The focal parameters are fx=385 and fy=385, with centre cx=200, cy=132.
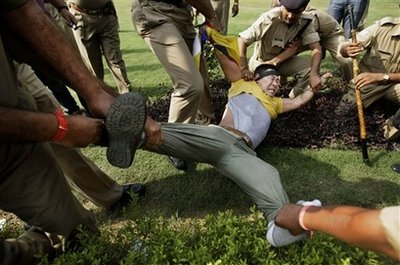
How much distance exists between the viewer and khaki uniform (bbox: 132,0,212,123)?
3.55 meters

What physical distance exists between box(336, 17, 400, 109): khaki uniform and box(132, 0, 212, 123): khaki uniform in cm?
208

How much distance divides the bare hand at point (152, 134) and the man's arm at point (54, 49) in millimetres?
268

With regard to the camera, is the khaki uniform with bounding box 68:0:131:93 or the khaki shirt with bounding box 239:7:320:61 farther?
the khaki uniform with bounding box 68:0:131:93

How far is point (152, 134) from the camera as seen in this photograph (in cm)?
237

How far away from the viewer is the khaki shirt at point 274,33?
4.61 m

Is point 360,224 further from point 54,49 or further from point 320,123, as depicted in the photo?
point 320,123

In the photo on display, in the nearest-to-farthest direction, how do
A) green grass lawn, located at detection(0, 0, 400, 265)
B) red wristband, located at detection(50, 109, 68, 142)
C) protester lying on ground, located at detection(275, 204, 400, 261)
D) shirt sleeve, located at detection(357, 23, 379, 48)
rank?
protester lying on ground, located at detection(275, 204, 400, 261) < red wristband, located at detection(50, 109, 68, 142) < green grass lawn, located at detection(0, 0, 400, 265) < shirt sleeve, located at detection(357, 23, 379, 48)

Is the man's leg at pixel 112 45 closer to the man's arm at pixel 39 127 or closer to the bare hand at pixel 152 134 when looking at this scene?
the bare hand at pixel 152 134

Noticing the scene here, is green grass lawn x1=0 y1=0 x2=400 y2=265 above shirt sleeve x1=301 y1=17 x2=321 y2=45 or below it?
below

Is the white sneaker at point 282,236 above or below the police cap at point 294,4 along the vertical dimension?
below

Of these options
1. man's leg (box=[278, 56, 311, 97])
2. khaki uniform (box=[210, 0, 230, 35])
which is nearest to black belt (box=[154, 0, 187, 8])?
man's leg (box=[278, 56, 311, 97])

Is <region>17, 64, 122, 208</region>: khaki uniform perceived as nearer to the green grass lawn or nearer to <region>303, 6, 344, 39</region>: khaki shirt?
the green grass lawn

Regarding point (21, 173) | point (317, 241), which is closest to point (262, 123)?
point (317, 241)

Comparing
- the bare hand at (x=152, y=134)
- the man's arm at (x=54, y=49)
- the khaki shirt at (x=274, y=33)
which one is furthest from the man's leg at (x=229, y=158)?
the khaki shirt at (x=274, y=33)
